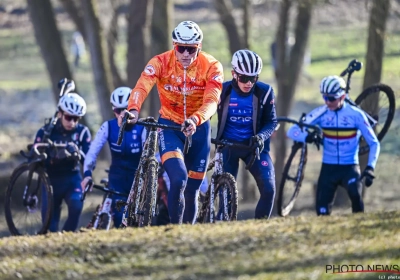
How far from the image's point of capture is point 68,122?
12.8 meters

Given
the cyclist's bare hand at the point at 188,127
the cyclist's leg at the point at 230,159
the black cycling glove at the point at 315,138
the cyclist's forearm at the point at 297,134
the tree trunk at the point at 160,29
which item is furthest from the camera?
the tree trunk at the point at 160,29

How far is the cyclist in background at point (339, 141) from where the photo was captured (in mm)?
12281

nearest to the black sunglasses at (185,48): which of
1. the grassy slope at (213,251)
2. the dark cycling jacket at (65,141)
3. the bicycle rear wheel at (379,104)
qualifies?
the grassy slope at (213,251)

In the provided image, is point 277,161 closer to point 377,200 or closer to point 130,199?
point 377,200

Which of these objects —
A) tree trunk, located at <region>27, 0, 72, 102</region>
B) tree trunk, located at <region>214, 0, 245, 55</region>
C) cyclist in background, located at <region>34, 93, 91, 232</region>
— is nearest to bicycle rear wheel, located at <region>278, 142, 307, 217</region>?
cyclist in background, located at <region>34, 93, 91, 232</region>

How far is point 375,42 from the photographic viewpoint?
17.6 m

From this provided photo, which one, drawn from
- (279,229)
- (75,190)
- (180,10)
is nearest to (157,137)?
(279,229)

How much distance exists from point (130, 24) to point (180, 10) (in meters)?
34.1

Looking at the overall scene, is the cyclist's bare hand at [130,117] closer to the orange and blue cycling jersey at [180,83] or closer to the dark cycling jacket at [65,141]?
the orange and blue cycling jersey at [180,83]

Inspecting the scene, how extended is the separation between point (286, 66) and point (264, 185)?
1090 centimetres

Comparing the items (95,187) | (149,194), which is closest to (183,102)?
(149,194)

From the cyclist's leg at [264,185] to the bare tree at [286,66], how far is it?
978 cm

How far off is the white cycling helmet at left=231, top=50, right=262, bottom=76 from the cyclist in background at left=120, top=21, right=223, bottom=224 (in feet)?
2.11

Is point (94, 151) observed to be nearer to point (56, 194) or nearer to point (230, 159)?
point (56, 194)
